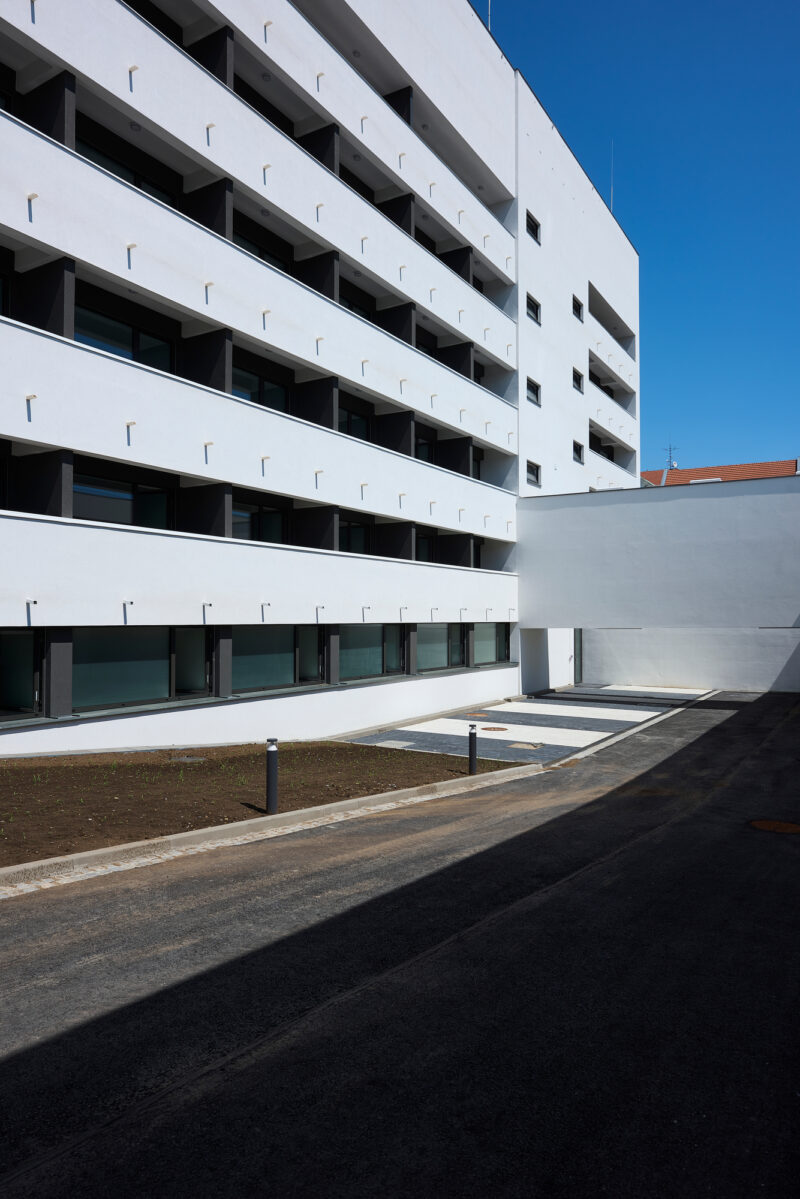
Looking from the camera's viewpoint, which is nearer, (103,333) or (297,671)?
(103,333)

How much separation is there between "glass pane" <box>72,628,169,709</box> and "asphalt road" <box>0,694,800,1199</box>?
7.78 m

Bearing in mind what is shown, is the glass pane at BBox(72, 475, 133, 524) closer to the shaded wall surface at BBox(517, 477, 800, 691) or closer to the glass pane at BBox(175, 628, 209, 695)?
the glass pane at BBox(175, 628, 209, 695)

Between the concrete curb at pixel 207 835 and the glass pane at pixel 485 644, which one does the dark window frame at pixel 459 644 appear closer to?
the glass pane at pixel 485 644

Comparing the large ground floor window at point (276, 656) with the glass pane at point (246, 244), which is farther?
the glass pane at point (246, 244)

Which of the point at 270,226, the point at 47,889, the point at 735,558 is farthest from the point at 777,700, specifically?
the point at 47,889

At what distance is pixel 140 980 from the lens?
575 cm

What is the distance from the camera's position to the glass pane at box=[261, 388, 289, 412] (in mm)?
20969

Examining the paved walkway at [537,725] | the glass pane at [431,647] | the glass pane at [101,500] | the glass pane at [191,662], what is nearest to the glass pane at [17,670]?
the glass pane at [101,500]

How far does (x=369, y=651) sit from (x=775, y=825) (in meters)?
14.1

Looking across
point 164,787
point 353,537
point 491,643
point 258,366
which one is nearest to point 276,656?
point 353,537

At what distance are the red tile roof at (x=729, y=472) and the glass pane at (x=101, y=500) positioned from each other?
42.1 metres

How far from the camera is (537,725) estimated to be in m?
22.9

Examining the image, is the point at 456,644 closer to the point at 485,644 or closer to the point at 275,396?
the point at 485,644

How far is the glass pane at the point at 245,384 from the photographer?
65.8ft
